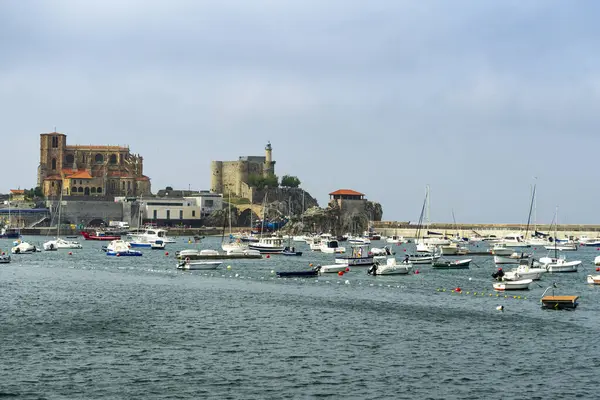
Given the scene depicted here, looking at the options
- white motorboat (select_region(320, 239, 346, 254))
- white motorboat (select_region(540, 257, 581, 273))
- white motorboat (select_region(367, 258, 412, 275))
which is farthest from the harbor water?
white motorboat (select_region(320, 239, 346, 254))

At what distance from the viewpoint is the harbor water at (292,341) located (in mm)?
32125

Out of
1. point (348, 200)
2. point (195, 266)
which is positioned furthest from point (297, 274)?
point (348, 200)

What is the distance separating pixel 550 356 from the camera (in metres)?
37.7

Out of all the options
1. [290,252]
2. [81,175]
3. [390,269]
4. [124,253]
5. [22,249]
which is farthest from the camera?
[81,175]

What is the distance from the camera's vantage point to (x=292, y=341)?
41438 millimetres

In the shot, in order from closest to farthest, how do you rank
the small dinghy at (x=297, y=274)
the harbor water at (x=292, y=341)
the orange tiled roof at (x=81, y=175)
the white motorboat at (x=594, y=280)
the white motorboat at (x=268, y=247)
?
the harbor water at (x=292, y=341), the white motorboat at (x=594, y=280), the small dinghy at (x=297, y=274), the white motorboat at (x=268, y=247), the orange tiled roof at (x=81, y=175)

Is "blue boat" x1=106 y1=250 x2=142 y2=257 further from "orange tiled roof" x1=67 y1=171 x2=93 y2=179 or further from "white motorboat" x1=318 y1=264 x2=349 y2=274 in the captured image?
"orange tiled roof" x1=67 y1=171 x2=93 y2=179

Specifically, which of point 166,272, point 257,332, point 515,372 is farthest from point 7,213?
point 515,372

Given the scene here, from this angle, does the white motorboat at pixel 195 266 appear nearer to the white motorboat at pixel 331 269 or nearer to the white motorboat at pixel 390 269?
the white motorboat at pixel 331 269

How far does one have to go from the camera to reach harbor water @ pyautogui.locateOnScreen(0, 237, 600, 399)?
32125 mm

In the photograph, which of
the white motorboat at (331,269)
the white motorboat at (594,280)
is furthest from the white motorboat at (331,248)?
the white motorboat at (594,280)

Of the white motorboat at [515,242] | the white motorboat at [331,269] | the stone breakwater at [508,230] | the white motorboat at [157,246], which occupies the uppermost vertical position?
the stone breakwater at [508,230]

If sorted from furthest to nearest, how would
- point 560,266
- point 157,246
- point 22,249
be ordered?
point 157,246 → point 22,249 → point 560,266

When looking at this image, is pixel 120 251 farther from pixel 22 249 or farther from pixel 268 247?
pixel 268 247
